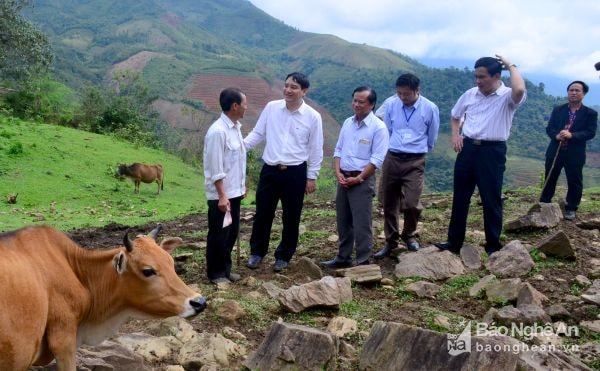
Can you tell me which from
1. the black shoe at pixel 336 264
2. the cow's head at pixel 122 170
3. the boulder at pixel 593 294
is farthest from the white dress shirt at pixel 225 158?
the cow's head at pixel 122 170

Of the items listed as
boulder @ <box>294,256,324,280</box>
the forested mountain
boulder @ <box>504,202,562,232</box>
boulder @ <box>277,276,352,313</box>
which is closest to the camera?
boulder @ <box>277,276,352,313</box>

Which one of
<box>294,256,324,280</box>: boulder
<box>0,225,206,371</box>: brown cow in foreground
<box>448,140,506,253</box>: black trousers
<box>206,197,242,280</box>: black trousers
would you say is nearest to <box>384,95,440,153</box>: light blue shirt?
<box>448,140,506,253</box>: black trousers

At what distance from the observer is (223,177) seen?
5.86 meters

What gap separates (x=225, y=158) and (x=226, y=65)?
250 feet

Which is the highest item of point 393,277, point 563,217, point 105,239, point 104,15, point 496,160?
point 104,15

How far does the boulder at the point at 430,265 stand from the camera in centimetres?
645

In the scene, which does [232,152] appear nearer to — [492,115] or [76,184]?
[492,115]

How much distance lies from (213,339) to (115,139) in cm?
1495

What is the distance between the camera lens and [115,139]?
18.2m

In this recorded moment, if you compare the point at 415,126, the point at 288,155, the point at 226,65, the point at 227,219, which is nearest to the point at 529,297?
the point at 415,126

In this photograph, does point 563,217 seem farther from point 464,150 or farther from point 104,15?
point 104,15

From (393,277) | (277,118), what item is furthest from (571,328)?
(277,118)

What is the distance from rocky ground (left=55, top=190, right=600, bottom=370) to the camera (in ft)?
15.8

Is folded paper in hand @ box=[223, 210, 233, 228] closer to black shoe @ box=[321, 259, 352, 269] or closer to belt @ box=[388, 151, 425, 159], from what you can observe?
black shoe @ box=[321, 259, 352, 269]
